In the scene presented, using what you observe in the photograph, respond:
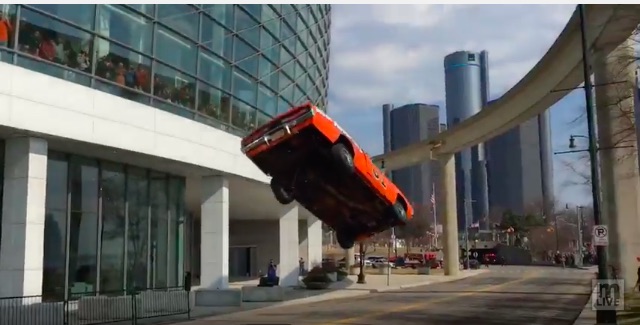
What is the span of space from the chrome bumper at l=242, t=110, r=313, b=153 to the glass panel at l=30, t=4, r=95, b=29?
29.1 ft

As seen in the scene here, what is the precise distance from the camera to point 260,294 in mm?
26484

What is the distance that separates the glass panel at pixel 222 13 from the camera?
27.8m

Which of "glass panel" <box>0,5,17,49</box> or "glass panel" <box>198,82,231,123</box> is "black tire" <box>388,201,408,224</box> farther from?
"glass panel" <box>0,5,17,49</box>

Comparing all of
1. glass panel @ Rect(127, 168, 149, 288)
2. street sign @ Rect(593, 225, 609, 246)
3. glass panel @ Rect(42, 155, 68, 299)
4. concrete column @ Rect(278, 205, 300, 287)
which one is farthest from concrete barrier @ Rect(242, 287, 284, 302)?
street sign @ Rect(593, 225, 609, 246)

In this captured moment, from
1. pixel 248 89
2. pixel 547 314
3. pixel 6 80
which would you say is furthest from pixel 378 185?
pixel 248 89

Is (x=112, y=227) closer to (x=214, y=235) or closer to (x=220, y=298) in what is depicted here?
(x=220, y=298)

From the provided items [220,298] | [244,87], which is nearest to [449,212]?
[244,87]

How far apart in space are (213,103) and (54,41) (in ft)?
27.6

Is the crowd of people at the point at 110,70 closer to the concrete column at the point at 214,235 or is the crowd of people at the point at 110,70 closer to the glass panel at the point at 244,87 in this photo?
the glass panel at the point at 244,87

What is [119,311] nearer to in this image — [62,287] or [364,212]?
[62,287]

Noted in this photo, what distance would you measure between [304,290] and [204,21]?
1462 centimetres

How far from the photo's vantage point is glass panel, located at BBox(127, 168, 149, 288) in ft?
84.0

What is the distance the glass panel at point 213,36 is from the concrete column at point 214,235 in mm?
5440

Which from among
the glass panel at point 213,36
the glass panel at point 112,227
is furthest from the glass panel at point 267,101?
the glass panel at point 112,227
